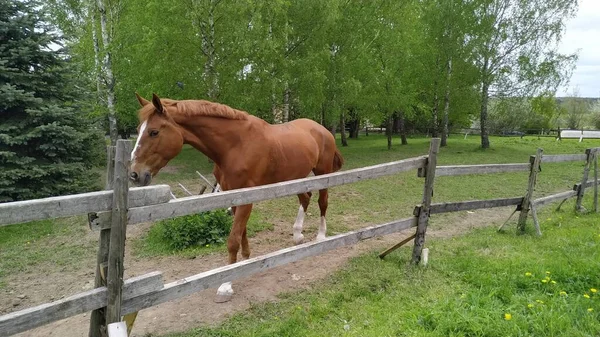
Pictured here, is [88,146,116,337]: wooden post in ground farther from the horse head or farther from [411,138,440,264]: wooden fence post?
[411,138,440,264]: wooden fence post

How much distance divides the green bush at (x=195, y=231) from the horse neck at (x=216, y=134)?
196 centimetres

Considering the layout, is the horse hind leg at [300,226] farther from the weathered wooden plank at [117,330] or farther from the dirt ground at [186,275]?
the weathered wooden plank at [117,330]

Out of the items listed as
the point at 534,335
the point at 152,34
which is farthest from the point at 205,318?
the point at 152,34

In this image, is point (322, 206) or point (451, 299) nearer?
point (451, 299)

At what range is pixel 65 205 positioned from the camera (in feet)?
6.37

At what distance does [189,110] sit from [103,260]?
75.4 inches

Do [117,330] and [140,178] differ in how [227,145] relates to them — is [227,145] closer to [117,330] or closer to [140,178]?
[140,178]

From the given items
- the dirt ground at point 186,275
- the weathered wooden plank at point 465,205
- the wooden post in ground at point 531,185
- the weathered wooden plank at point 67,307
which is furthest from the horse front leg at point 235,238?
the wooden post in ground at point 531,185

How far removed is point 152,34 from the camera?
35.6 ft

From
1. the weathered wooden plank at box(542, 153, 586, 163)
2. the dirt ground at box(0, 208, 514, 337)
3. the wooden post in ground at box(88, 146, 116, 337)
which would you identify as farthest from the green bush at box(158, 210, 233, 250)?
the weathered wooden plank at box(542, 153, 586, 163)

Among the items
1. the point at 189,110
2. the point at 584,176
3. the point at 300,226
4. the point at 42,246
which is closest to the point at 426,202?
the point at 300,226

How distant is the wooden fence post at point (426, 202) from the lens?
4.24 meters

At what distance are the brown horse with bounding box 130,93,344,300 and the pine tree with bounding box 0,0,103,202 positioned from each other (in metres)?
5.09

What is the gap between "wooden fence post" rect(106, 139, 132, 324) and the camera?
2.07 metres
